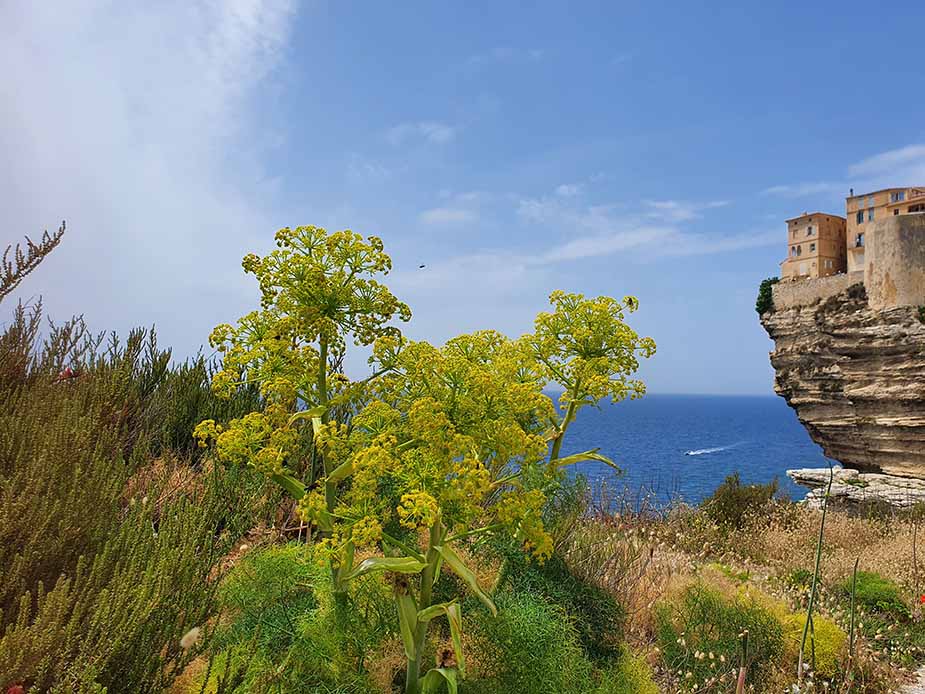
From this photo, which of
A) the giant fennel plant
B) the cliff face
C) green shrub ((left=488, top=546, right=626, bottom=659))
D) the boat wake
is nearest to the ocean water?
the boat wake

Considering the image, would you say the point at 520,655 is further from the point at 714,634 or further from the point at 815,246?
the point at 815,246

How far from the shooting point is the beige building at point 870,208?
38188 millimetres

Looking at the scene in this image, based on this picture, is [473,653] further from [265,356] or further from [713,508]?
[713,508]

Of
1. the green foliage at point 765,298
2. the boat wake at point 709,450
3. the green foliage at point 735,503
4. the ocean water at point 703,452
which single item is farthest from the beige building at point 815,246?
the green foliage at point 735,503

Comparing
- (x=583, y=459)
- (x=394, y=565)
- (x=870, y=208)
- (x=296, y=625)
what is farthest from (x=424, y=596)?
(x=870, y=208)

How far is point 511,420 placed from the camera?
190cm

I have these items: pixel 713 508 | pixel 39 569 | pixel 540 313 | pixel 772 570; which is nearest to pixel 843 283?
pixel 713 508

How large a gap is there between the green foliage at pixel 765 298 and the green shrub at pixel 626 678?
97.4ft

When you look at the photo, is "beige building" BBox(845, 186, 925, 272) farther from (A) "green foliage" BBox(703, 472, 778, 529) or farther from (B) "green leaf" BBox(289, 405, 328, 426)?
(B) "green leaf" BBox(289, 405, 328, 426)

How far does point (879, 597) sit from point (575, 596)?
5.26 m

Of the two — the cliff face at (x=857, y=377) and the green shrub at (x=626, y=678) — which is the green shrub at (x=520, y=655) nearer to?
the green shrub at (x=626, y=678)

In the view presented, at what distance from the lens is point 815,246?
134 ft

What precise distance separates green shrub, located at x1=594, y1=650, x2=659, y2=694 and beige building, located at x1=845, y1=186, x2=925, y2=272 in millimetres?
42533

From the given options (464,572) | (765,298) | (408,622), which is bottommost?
(408,622)
